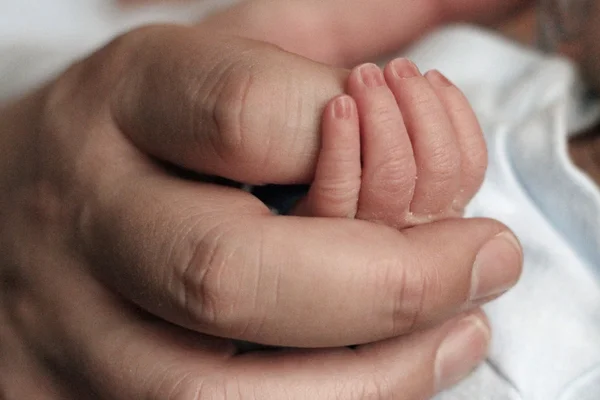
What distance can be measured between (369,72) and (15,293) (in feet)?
1.14

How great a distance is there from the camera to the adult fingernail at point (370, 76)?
1.24 feet

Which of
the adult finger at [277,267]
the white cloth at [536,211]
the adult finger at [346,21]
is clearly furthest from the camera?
the adult finger at [346,21]

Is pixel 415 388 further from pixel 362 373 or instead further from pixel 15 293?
pixel 15 293

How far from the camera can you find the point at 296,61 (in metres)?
0.38

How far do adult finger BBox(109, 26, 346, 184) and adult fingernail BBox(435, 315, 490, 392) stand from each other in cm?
16

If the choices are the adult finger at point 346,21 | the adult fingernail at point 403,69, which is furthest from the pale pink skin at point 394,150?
the adult finger at point 346,21

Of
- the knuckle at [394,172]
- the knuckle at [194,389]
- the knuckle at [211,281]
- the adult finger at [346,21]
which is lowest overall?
the knuckle at [194,389]

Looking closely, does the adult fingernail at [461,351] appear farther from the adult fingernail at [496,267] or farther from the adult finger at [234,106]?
the adult finger at [234,106]

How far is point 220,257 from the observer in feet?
1.18

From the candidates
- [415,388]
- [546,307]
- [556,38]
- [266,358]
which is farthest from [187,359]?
[556,38]

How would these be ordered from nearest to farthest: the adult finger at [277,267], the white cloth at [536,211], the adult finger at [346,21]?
the adult finger at [277,267], the white cloth at [536,211], the adult finger at [346,21]

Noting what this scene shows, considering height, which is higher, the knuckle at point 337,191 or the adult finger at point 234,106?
the adult finger at point 234,106

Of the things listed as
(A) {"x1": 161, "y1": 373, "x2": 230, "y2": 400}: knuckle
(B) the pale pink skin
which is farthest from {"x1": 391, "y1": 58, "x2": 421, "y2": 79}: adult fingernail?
(A) {"x1": 161, "y1": 373, "x2": 230, "y2": 400}: knuckle

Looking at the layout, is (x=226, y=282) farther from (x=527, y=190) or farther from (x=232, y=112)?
(x=527, y=190)
